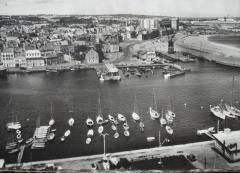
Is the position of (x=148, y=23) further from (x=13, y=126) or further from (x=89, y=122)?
(x=13, y=126)

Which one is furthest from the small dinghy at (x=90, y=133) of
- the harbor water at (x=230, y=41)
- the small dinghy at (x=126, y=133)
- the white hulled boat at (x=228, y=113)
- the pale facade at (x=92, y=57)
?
the harbor water at (x=230, y=41)

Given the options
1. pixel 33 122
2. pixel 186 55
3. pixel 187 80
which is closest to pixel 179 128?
pixel 33 122

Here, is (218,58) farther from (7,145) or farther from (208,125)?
(7,145)

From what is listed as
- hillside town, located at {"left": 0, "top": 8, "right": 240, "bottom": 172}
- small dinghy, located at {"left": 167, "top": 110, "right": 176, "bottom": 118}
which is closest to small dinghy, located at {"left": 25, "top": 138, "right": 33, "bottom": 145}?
hillside town, located at {"left": 0, "top": 8, "right": 240, "bottom": 172}

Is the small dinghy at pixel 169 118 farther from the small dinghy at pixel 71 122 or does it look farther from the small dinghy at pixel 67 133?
the small dinghy at pixel 67 133

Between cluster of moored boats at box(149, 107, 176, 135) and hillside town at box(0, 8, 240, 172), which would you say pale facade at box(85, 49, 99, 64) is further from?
cluster of moored boats at box(149, 107, 176, 135)

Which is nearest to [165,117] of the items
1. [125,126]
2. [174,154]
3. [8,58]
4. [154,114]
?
→ [154,114]
